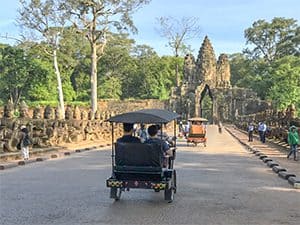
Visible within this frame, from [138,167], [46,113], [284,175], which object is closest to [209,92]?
[46,113]

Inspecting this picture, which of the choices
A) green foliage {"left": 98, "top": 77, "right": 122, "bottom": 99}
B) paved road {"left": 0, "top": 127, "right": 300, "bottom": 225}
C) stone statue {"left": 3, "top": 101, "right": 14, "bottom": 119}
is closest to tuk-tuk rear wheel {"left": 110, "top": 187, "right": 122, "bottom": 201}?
paved road {"left": 0, "top": 127, "right": 300, "bottom": 225}

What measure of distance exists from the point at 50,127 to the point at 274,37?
66435 mm

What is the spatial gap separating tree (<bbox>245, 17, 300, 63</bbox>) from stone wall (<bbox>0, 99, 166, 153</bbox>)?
4943 centimetres

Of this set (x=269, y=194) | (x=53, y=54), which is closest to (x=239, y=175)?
(x=269, y=194)

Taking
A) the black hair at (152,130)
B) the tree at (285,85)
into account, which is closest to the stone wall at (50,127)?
the black hair at (152,130)

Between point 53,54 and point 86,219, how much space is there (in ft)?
128

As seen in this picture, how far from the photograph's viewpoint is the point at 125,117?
11.4m

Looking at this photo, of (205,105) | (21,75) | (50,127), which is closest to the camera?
(50,127)

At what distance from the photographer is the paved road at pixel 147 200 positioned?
9.06 m

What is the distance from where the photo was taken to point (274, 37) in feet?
295

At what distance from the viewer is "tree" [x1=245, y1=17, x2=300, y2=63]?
88.1m

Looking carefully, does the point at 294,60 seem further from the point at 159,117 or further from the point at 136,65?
the point at 159,117

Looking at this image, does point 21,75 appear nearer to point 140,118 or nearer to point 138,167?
point 140,118

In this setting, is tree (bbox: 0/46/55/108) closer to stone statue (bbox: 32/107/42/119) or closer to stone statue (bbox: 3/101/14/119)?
stone statue (bbox: 32/107/42/119)
